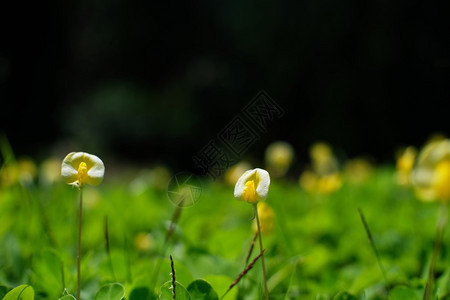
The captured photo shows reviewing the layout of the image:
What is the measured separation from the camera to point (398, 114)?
6188 millimetres

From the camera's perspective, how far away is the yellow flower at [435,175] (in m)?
0.63

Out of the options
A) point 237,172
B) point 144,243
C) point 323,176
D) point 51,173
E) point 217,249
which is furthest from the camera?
point 51,173

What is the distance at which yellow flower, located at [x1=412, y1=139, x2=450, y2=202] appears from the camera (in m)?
0.63

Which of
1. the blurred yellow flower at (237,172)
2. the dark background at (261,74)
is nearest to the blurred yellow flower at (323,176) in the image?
the blurred yellow flower at (237,172)

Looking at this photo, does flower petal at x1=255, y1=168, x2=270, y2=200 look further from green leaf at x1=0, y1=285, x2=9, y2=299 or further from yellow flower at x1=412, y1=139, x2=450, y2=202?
green leaf at x1=0, y1=285, x2=9, y2=299

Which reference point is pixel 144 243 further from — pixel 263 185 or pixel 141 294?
pixel 263 185

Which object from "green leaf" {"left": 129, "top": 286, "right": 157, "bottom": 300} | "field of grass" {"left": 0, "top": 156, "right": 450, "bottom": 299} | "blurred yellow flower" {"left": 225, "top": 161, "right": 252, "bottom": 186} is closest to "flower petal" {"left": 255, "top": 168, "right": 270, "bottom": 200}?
"field of grass" {"left": 0, "top": 156, "right": 450, "bottom": 299}

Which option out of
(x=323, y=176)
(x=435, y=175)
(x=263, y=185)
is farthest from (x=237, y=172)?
(x=435, y=175)

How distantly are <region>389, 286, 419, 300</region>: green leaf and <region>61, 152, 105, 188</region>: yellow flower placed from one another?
55 cm

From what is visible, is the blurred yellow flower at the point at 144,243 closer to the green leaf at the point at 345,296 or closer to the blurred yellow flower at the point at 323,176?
the green leaf at the point at 345,296

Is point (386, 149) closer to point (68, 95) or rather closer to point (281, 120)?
point (281, 120)

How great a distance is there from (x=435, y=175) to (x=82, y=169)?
1.71 feet

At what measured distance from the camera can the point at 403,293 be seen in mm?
860

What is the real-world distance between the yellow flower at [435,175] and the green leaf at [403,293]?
269mm
